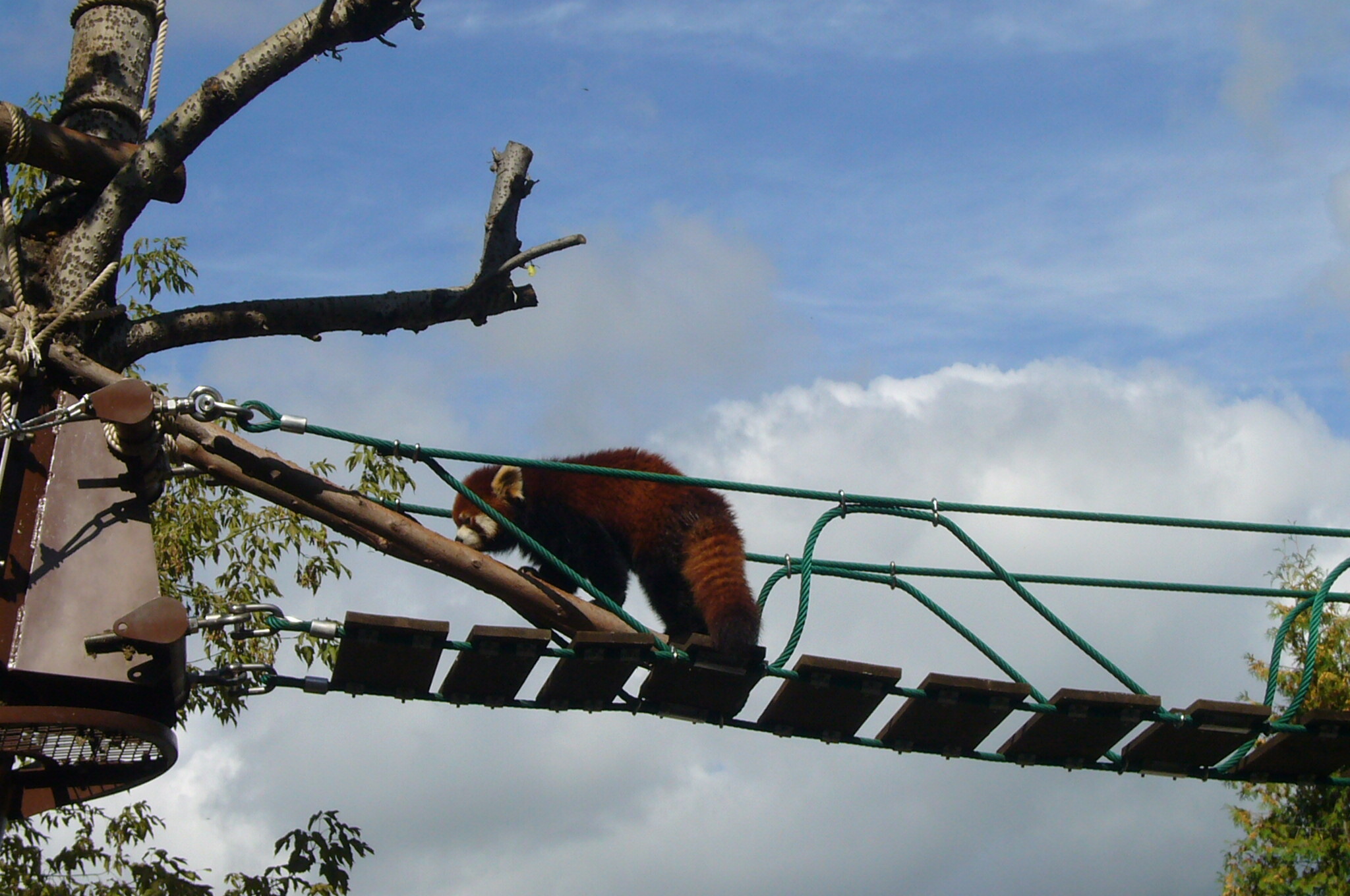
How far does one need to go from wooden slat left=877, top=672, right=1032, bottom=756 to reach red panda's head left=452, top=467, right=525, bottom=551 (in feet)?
8.55

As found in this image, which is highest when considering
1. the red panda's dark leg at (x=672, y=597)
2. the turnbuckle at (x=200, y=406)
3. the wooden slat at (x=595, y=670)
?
the red panda's dark leg at (x=672, y=597)

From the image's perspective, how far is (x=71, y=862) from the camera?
6371 mm

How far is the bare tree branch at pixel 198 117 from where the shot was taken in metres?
3.74

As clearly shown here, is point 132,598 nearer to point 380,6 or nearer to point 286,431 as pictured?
point 286,431

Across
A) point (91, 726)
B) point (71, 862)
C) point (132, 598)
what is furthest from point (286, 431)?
point (71, 862)

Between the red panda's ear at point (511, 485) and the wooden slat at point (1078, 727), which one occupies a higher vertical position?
the red panda's ear at point (511, 485)

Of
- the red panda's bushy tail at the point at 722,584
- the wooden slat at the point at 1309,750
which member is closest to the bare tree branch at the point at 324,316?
the red panda's bushy tail at the point at 722,584

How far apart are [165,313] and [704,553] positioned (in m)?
2.28

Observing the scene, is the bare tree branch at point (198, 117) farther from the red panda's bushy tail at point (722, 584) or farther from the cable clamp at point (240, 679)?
the red panda's bushy tail at point (722, 584)

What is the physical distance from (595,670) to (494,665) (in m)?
0.33

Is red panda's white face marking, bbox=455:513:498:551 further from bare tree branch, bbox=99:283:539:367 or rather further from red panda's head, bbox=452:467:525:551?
bare tree branch, bbox=99:283:539:367

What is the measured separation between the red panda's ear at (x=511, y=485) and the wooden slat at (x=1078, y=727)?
3019 millimetres

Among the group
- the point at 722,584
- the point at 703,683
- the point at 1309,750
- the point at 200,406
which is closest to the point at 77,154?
the point at 200,406

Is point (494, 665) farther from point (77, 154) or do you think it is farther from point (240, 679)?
point (77, 154)
